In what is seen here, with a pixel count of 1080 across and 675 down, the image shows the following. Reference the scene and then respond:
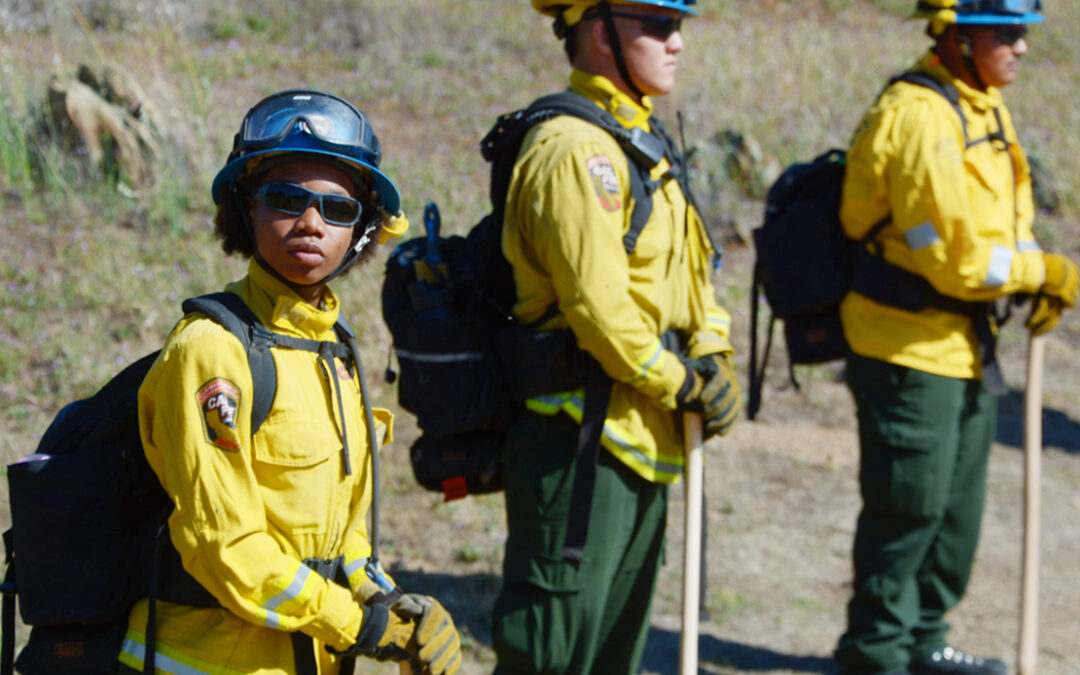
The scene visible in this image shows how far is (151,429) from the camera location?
206 cm

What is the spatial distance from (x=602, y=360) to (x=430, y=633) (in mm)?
976

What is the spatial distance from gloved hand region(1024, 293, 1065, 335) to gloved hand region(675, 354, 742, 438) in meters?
1.55

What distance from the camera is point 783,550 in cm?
546

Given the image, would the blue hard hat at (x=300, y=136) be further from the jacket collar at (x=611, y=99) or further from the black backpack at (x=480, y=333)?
the jacket collar at (x=611, y=99)

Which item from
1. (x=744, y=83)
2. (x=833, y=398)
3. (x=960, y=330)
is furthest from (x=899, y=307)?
(x=744, y=83)

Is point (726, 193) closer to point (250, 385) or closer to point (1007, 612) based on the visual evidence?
point (1007, 612)

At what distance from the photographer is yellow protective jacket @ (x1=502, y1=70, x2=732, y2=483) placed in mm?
2951

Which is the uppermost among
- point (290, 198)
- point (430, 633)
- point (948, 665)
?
point (290, 198)

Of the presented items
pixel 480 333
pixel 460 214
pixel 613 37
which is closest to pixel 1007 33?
pixel 613 37

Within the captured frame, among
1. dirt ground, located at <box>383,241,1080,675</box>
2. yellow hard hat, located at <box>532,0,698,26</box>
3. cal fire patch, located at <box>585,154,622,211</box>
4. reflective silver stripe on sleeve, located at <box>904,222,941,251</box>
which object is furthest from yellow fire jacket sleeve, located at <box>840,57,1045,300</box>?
dirt ground, located at <box>383,241,1080,675</box>

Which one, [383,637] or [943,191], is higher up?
[943,191]

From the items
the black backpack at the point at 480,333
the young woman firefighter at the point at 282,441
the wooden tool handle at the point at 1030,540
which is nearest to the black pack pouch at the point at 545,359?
the black backpack at the point at 480,333

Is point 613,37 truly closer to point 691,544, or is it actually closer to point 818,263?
point 818,263

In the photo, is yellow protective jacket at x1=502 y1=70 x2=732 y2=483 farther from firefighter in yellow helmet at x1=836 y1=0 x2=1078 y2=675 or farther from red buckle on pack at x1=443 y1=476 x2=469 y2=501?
firefighter in yellow helmet at x1=836 y1=0 x2=1078 y2=675
